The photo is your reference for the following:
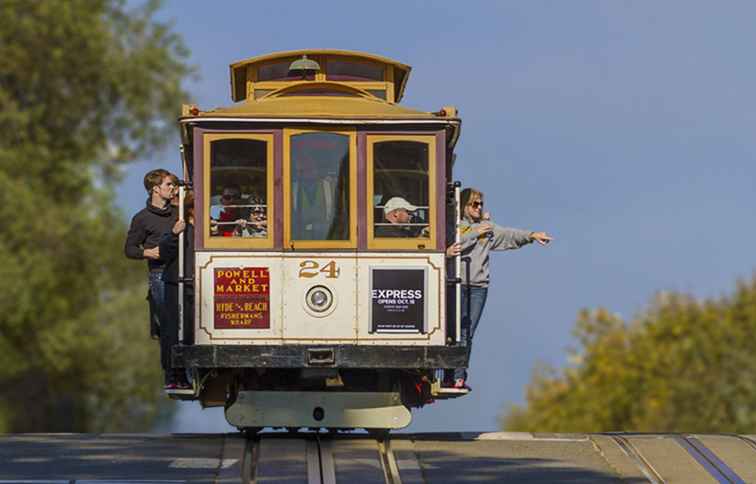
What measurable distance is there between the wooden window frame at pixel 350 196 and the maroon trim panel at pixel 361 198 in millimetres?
28

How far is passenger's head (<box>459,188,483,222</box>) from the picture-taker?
22.0 metres

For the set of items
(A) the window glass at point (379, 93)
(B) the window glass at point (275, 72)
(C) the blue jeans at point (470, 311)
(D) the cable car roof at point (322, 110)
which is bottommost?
(C) the blue jeans at point (470, 311)

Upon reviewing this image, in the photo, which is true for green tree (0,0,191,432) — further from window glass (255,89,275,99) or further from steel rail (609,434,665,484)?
steel rail (609,434,665,484)

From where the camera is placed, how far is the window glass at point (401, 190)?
69.7ft

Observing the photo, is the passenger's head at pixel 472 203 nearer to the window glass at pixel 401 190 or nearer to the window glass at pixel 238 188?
the window glass at pixel 401 190

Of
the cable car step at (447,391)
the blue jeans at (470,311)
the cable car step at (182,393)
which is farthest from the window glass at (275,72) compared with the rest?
the cable car step at (447,391)

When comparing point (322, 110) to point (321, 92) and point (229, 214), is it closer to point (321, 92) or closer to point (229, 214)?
point (321, 92)

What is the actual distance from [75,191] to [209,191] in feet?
79.1

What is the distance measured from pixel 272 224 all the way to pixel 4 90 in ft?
81.5

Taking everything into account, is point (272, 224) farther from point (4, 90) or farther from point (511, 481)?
point (4, 90)

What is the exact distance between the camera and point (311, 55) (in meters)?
22.8

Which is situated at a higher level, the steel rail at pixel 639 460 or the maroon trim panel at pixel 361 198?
the maroon trim panel at pixel 361 198

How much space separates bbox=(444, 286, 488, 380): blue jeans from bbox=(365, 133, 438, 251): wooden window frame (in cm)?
93

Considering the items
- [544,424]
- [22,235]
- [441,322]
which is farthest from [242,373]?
[544,424]
